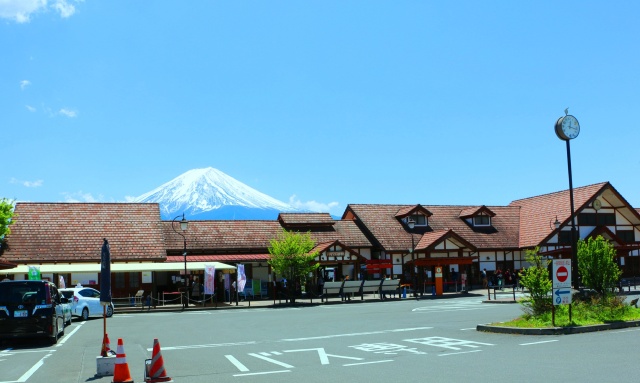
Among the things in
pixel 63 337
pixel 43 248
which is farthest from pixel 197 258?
pixel 63 337

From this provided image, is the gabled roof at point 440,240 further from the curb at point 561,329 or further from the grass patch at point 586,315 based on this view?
the curb at point 561,329

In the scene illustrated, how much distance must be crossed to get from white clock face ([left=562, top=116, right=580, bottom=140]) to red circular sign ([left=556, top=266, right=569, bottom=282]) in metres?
6.68

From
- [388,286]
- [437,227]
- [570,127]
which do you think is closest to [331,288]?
[388,286]

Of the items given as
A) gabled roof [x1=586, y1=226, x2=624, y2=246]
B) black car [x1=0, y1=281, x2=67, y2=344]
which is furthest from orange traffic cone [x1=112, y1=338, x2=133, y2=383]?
gabled roof [x1=586, y1=226, x2=624, y2=246]

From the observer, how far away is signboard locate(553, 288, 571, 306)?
18.1 metres

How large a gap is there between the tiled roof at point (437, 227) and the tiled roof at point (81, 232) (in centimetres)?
1528

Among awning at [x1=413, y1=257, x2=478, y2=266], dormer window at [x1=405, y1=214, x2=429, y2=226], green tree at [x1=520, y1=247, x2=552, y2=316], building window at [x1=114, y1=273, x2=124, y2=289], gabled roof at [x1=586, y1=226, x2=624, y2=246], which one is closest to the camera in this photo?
green tree at [x1=520, y1=247, x2=552, y2=316]

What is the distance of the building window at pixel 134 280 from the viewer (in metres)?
41.0

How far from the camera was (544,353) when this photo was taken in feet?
45.3

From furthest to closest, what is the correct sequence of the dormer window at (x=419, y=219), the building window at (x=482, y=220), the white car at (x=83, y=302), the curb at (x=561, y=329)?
1. the building window at (x=482, y=220)
2. the dormer window at (x=419, y=219)
3. the white car at (x=83, y=302)
4. the curb at (x=561, y=329)

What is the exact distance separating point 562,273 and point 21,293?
14.7 metres

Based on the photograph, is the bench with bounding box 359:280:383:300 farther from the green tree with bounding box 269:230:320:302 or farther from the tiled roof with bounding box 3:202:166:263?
the tiled roof with bounding box 3:202:166:263

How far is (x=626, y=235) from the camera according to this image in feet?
175

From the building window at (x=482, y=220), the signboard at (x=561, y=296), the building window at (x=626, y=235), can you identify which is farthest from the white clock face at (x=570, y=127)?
the building window at (x=626, y=235)
